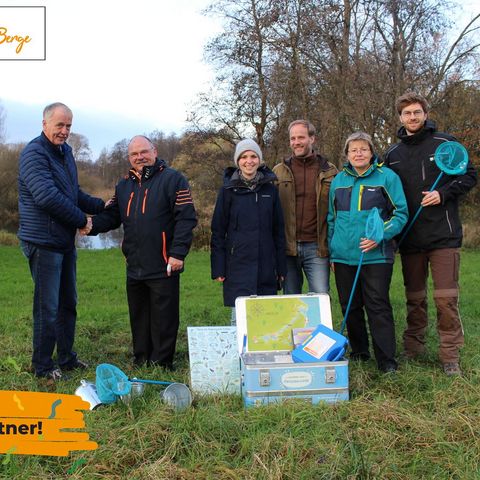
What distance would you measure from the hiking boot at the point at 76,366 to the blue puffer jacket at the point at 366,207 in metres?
2.35

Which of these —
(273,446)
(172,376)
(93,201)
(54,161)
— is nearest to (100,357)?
(172,376)

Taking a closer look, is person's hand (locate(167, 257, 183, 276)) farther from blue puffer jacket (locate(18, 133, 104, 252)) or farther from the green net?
the green net

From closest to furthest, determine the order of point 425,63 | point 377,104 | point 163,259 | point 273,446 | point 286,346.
Answer: point 273,446 < point 286,346 < point 163,259 < point 377,104 < point 425,63

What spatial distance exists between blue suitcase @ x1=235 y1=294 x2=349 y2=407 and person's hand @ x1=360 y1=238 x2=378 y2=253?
1.51 ft

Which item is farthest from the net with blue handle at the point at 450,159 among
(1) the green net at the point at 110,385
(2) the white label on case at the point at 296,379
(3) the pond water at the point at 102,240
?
(3) the pond water at the point at 102,240

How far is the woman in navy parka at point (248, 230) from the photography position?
175 inches

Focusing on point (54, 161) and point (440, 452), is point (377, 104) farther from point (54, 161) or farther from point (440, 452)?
point (440, 452)

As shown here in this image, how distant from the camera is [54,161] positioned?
14.4ft

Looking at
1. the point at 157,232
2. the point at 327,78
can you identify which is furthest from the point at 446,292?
the point at 327,78

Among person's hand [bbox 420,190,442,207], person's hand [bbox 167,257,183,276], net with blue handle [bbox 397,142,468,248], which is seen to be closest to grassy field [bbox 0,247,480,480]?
person's hand [bbox 167,257,183,276]

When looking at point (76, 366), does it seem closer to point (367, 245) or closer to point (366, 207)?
point (367, 245)

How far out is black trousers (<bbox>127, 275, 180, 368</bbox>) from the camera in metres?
4.59

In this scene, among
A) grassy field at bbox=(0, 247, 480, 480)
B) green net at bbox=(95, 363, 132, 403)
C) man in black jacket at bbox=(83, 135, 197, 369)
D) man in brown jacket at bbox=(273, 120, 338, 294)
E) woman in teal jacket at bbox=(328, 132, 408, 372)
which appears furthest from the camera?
man in brown jacket at bbox=(273, 120, 338, 294)

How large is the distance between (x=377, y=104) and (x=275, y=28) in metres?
3.98
